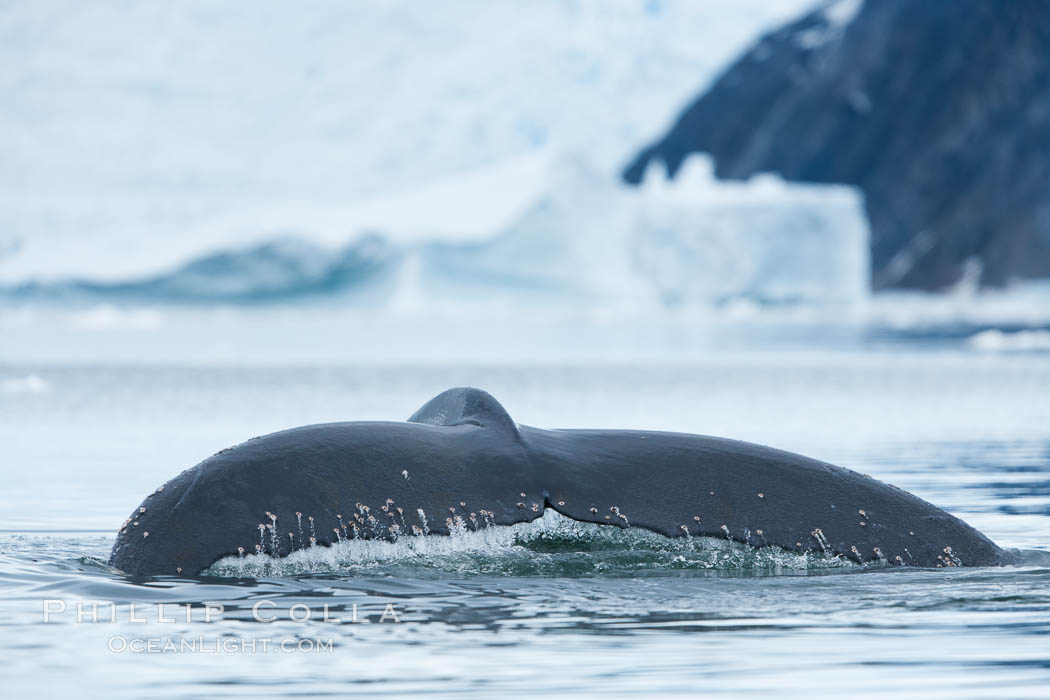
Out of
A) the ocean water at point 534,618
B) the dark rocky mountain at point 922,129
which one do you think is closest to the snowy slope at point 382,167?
the dark rocky mountain at point 922,129

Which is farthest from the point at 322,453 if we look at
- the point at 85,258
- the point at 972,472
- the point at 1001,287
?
the point at 1001,287

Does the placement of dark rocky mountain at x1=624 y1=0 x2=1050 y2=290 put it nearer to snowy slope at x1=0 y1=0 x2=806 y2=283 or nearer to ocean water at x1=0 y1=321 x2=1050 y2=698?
snowy slope at x1=0 y1=0 x2=806 y2=283

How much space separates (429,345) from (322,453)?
1362 inches

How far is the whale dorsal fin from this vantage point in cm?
550

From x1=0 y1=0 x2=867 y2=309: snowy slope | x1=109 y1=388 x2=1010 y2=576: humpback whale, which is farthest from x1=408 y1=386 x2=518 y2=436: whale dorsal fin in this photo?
x1=0 y1=0 x2=867 y2=309: snowy slope

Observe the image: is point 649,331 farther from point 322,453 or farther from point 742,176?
point 742,176

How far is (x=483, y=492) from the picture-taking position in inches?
207

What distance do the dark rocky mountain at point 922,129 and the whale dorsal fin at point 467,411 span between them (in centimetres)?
8900

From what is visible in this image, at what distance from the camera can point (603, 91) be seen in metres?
78.5

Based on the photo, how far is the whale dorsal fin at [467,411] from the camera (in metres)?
5.50

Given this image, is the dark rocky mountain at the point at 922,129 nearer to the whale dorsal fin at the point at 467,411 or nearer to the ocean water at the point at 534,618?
the ocean water at the point at 534,618

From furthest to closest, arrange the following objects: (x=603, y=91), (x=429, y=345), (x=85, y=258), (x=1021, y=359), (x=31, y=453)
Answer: (x=603, y=91) < (x=85, y=258) < (x=429, y=345) < (x=1021, y=359) < (x=31, y=453)

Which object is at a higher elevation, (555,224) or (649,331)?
(555,224)

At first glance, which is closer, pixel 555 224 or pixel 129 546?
pixel 129 546
